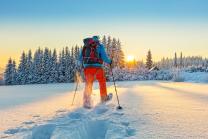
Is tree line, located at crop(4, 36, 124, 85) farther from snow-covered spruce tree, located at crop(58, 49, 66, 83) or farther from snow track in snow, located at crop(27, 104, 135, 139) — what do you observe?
snow track in snow, located at crop(27, 104, 135, 139)

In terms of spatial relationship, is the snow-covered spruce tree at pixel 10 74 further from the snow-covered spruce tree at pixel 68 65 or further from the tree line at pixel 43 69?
the snow-covered spruce tree at pixel 68 65

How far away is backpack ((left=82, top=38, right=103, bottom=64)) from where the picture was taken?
752 cm

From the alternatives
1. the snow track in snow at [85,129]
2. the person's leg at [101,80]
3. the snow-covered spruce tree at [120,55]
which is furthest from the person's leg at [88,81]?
the snow-covered spruce tree at [120,55]

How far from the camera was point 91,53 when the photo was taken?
7.55 meters

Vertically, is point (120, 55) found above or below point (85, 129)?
above

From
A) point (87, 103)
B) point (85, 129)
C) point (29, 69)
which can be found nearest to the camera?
point (85, 129)

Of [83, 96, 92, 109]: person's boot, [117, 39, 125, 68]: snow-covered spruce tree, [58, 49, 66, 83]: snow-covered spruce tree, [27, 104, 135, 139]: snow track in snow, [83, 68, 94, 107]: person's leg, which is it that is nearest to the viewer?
[27, 104, 135, 139]: snow track in snow

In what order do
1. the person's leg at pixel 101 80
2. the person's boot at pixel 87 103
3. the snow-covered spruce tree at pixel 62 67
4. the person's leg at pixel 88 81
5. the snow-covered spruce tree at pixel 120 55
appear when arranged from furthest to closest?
the snow-covered spruce tree at pixel 120 55 → the snow-covered spruce tree at pixel 62 67 → the person's leg at pixel 101 80 → the person's leg at pixel 88 81 → the person's boot at pixel 87 103

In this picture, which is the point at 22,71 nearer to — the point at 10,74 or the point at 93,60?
the point at 10,74

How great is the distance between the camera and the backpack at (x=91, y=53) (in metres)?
7.52

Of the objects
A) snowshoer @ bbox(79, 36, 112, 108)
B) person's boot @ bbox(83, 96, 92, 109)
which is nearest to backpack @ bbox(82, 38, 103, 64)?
snowshoer @ bbox(79, 36, 112, 108)

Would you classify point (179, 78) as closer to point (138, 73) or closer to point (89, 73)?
point (138, 73)

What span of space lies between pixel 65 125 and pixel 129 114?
1361 mm

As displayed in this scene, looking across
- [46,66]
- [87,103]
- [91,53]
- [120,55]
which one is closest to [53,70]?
[46,66]
